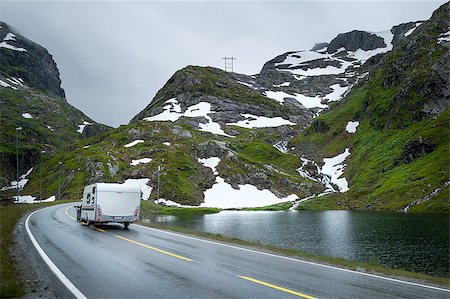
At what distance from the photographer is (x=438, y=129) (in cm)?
13375

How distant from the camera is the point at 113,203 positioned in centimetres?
3631

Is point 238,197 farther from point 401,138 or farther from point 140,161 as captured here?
point 401,138

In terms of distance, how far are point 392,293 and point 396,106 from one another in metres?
165

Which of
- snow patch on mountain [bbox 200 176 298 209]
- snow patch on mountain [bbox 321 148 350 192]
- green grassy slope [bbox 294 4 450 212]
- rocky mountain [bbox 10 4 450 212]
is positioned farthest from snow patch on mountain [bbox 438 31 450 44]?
snow patch on mountain [bbox 200 176 298 209]

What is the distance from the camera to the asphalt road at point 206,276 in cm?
1274

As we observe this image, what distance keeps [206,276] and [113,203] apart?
23.4 meters

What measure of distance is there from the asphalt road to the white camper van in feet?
41.7

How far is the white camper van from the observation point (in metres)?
35.9

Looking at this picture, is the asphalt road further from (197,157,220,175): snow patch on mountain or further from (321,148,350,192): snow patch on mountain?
(197,157,220,175): snow patch on mountain

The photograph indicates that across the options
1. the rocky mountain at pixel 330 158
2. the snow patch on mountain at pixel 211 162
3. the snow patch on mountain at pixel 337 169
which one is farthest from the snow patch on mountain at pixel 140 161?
the snow patch on mountain at pixel 337 169

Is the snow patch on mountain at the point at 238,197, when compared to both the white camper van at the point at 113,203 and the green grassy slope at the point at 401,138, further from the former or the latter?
the white camper van at the point at 113,203

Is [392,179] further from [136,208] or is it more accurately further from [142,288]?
[142,288]

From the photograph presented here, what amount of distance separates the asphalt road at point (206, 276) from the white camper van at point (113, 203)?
12710mm

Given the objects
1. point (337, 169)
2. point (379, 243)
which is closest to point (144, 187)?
point (337, 169)
